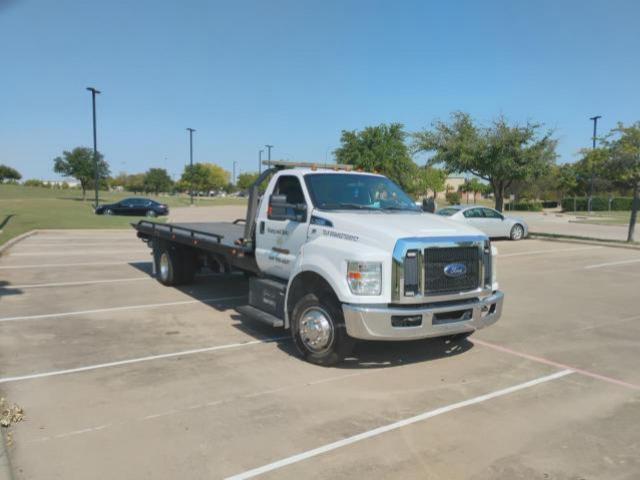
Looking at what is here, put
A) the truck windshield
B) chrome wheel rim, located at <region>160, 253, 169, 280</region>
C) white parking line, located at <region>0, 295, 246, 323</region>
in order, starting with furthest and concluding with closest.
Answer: chrome wheel rim, located at <region>160, 253, 169, 280</region>
white parking line, located at <region>0, 295, 246, 323</region>
the truck windshield

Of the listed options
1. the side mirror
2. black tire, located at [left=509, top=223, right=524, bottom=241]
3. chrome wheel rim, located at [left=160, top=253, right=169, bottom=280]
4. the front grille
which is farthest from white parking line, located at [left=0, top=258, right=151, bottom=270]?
black tire, located at [left=509, top=223, right=524, bottom=241]

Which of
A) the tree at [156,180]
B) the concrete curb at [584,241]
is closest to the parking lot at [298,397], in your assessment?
the concrete curb at [584,241]

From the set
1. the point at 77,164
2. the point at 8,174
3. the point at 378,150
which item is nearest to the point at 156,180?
the point at 8,174

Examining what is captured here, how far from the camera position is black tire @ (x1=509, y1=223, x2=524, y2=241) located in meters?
22.2

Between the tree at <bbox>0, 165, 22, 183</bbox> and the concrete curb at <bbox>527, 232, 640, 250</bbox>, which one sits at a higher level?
the tree at <bbox>0, 165, 22, 183</bbox>

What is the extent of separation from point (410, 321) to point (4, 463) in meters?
3.57

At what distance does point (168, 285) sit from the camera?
10.7 meters

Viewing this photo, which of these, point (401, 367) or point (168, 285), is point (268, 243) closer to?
point (401, 367)

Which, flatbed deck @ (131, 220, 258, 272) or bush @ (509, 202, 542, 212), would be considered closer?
flatbed deck @ (131, 220, 258, 272)

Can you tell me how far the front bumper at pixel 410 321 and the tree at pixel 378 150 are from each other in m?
31.4

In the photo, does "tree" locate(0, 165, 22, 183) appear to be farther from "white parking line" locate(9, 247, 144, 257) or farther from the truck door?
the truck door

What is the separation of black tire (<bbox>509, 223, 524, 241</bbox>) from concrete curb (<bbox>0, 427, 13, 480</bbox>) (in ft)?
68.8

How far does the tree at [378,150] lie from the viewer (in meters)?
37.3

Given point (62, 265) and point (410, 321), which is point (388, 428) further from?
point (62, 265)
